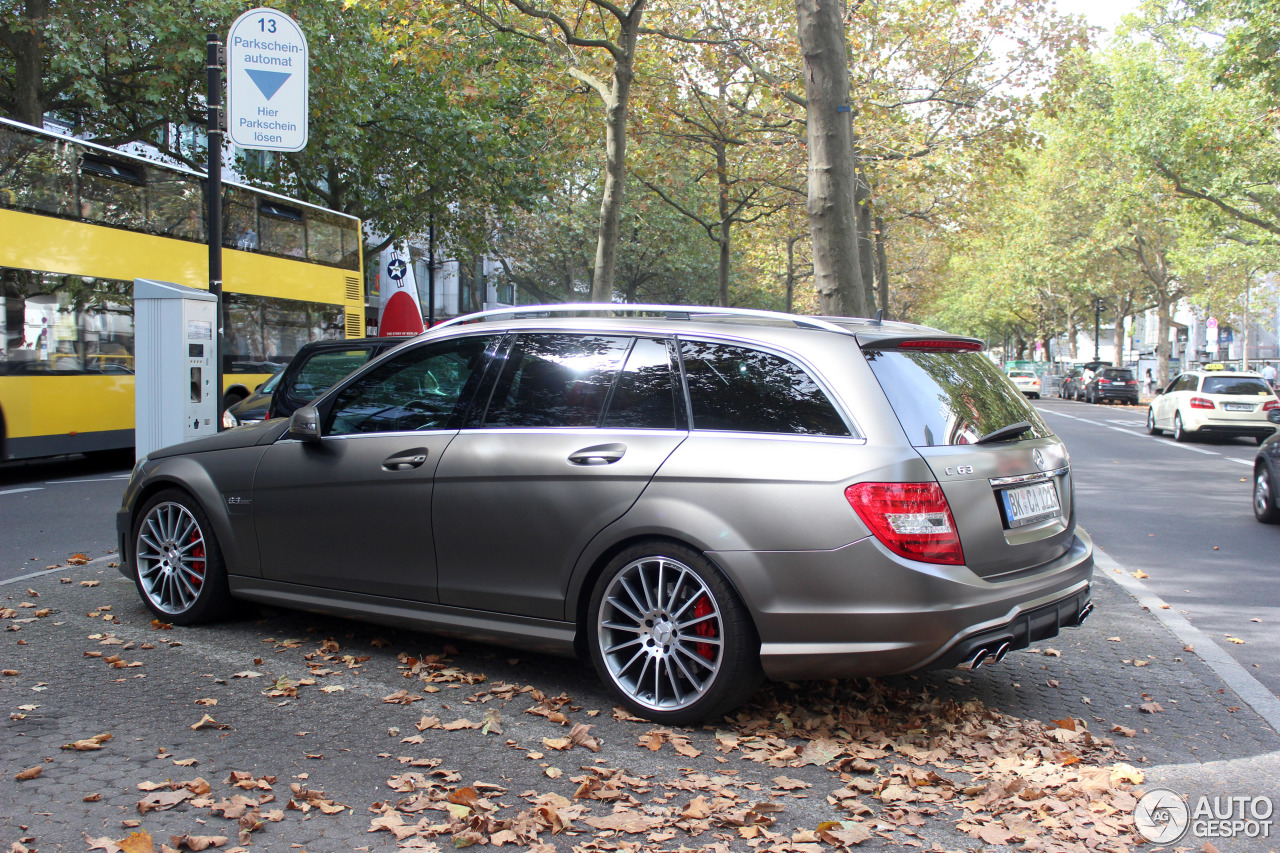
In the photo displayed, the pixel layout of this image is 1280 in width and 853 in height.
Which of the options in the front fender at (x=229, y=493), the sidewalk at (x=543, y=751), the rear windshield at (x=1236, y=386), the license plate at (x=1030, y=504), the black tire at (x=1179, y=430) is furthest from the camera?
the black tire at (x=1179, y=430)

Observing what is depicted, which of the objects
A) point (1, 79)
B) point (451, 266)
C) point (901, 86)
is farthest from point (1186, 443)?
point (451, 266)

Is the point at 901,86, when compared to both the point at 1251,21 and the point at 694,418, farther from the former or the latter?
the point at 694,418

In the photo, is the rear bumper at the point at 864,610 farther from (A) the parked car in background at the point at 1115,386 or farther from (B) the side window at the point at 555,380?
(A) the parked car in background at the point at 1115,386

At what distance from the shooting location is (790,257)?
4366 centimetres

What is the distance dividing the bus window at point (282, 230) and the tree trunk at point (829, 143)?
30.7ft

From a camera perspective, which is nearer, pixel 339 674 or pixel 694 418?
pixel 694 418

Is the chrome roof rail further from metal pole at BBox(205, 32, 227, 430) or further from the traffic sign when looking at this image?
metal pole at BBox(205, 32, 227, 430)

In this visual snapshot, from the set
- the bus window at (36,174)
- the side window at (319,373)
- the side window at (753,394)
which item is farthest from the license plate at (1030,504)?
the bus window at (36,174)

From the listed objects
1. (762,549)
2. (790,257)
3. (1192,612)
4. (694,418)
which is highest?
(790,257)

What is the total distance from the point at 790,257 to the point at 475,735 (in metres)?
40.6

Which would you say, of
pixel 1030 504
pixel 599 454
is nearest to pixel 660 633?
pixel 599 454

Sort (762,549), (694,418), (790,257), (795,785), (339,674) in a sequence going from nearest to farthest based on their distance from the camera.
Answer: (795,785)
(762,549)
(694,418)
(339,674)
(790,257)

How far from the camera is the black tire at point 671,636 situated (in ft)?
13.9

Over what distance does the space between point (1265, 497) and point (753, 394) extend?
8.65 metres
